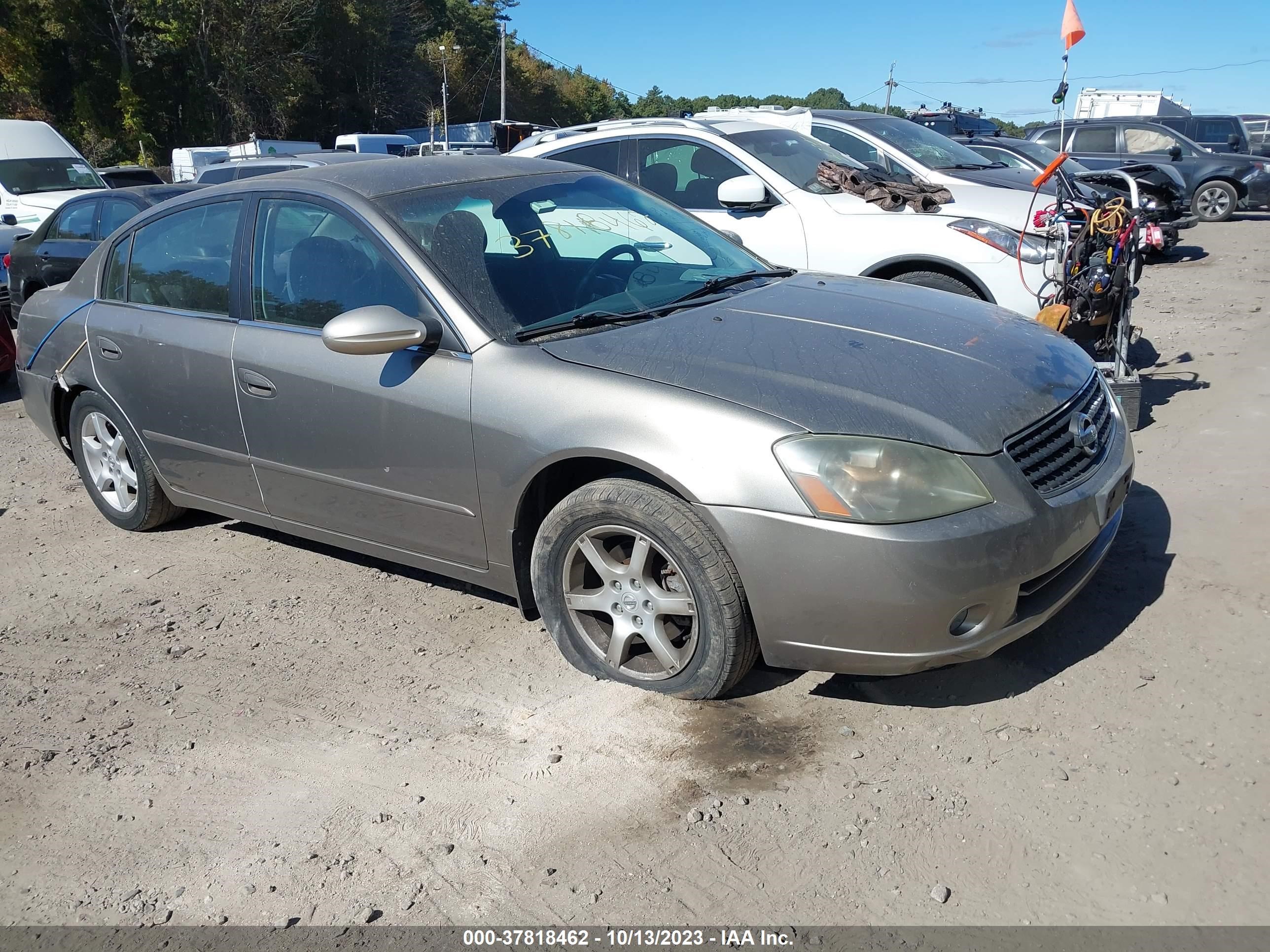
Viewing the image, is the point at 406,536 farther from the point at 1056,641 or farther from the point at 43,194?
the point at 43,194

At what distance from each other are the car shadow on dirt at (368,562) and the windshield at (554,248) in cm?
116

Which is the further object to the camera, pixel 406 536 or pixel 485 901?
pixel 406 536

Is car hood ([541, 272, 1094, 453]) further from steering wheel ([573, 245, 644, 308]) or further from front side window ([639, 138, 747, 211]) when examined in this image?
front side window ([639, 138, 747, 211])

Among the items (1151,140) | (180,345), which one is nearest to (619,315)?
(180,345)

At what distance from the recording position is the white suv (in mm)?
6355

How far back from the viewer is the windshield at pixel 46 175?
1609cm

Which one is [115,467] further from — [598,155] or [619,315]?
[598,155]

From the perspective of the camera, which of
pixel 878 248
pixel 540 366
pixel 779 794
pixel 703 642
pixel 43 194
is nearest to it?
pixel 779 794

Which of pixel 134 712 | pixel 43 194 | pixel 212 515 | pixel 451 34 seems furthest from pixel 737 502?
pixel 451 34

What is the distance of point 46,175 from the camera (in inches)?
648

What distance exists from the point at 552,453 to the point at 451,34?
2264 inches

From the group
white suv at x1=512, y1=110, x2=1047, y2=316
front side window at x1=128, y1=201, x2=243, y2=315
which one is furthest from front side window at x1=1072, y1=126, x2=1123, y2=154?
front side window at x1=128, y1=201, x2=243, y2=315

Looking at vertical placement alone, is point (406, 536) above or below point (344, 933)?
above

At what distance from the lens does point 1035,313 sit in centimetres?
614
